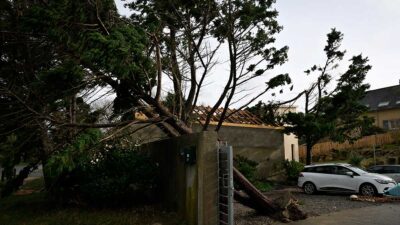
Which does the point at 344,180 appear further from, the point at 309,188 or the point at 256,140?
the point at 256,140

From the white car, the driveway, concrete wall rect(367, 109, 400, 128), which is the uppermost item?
concrete wall rect(367, 109, 400, 128)

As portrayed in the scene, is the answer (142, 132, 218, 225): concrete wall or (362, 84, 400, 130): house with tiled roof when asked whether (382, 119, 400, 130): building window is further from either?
(142, 132, 218, 225): concrete wall

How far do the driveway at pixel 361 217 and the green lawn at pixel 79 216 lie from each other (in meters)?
4.07

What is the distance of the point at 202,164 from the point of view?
1034 centimetres

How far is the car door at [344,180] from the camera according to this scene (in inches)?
762

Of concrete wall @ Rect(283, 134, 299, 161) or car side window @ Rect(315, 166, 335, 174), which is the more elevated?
concrete wall @ Rect(283, 134, 299, 161)

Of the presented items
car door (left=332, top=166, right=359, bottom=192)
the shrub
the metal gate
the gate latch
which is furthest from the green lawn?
car door (left=332, top=166, right=359, bottom=192)

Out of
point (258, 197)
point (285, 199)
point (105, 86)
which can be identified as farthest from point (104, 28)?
point (285, 199)

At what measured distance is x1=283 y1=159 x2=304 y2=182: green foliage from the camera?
23844 millimetres

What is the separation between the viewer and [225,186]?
33.4ft

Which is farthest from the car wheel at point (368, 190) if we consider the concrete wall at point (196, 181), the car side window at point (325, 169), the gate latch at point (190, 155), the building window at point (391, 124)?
the building window at point (391, 124)

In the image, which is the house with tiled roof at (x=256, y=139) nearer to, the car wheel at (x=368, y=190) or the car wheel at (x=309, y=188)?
the car wheel at (x=309, y=188)

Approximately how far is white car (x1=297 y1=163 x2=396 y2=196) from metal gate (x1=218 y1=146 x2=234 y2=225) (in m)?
11.1

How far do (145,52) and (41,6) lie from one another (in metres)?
2.64
